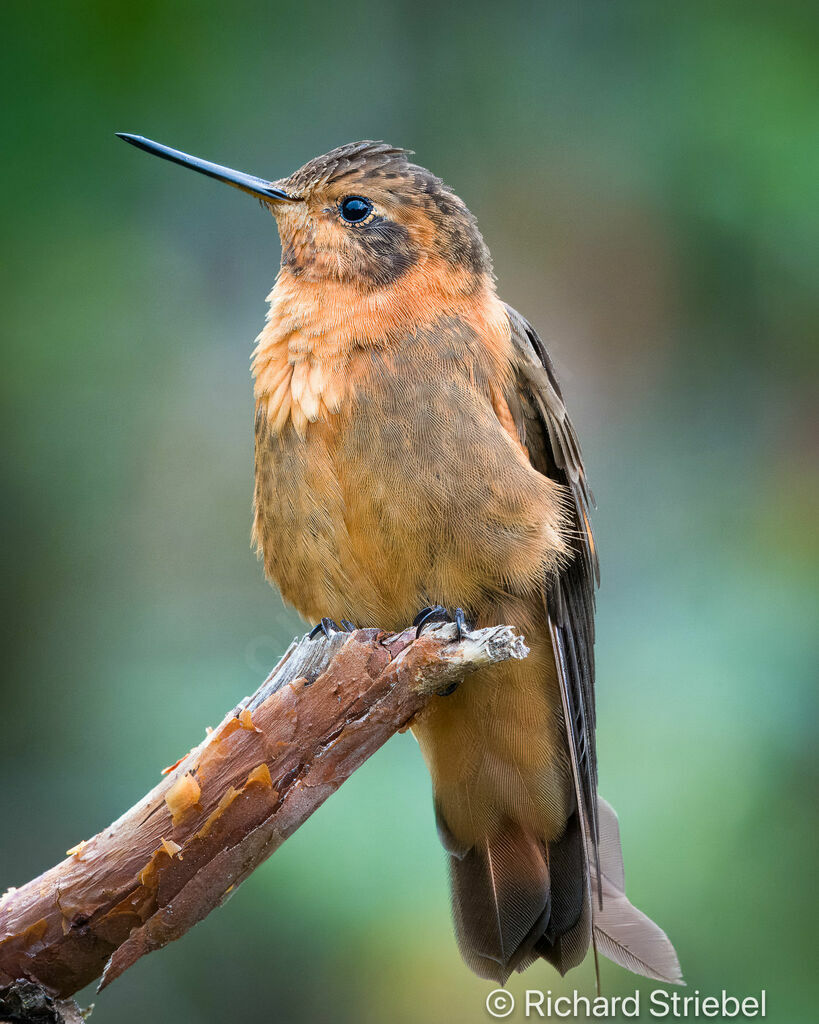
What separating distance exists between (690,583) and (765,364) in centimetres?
94

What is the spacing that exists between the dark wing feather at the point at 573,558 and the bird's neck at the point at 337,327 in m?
0.11

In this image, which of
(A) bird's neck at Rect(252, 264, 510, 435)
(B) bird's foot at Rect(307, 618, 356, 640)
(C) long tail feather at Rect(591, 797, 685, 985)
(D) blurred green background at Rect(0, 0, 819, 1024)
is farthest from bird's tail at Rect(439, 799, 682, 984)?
(A) bird's neck at Rect(252, 264, 510, 435)

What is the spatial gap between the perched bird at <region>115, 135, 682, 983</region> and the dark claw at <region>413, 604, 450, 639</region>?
0.4 inches

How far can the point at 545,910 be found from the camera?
104 inches

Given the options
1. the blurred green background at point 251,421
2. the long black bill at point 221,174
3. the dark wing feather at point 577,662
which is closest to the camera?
the dark wing feather at point 577,662

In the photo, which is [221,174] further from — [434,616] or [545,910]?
[545,910]

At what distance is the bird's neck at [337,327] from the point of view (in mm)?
2389

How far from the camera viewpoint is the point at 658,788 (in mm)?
3258

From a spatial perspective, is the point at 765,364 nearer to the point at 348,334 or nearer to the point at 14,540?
the point at 348,334

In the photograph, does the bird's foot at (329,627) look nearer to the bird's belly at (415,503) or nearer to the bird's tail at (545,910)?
the bird's belly at (415,503)

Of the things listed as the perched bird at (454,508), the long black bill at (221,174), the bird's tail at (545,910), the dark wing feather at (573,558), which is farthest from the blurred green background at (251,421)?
the long black bill at (221,174)

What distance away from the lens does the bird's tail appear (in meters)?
2.59

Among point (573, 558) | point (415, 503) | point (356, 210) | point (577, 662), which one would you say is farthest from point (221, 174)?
point (577, 662)

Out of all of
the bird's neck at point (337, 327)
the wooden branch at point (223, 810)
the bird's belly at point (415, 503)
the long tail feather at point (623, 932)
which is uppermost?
the bird's neck at point (337, 327)
